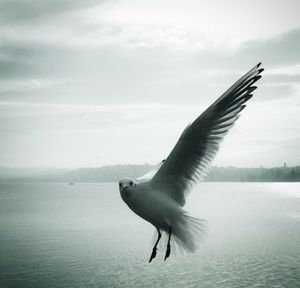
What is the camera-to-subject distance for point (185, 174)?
5484 millimetres

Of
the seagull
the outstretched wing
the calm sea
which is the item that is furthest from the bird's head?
the calm sea

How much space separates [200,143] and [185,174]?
52cm

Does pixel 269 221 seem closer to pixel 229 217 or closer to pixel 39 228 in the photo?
pixel 229 217

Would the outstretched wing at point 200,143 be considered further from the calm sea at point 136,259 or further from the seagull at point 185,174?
the calm sea at point 136,259

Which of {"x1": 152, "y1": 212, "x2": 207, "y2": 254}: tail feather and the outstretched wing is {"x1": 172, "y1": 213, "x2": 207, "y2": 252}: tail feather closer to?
{"x1": 152, "y1": 212, "x2": 207, "y2": 254}: tail feather

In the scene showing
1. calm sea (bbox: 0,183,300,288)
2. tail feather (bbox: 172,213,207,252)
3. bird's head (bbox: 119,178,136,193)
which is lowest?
calm sea (bbox: 0,183,300,288)

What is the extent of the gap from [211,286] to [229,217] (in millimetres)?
41203

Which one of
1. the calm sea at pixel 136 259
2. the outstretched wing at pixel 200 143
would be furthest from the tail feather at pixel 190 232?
the calm sea at pixel 136 259

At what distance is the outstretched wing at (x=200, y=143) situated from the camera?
4.61m

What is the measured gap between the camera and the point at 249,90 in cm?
445

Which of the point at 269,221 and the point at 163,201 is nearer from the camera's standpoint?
the point at 163,201

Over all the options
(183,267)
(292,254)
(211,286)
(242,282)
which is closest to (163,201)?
(211,286)

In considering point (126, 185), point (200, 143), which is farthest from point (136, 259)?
point (126, 185)

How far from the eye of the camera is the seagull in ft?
14.8
